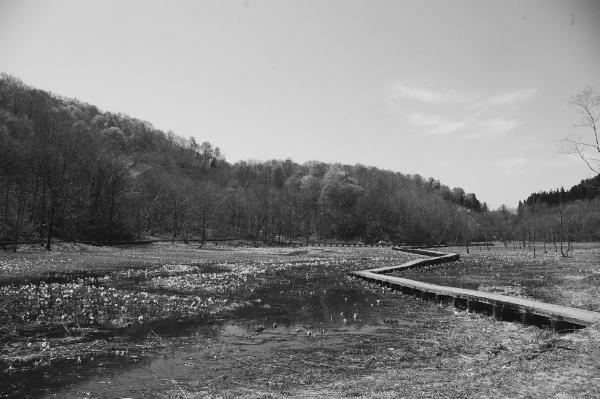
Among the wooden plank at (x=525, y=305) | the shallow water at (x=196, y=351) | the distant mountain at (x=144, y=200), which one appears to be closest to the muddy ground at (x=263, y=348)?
the shallow water at (x=196, y=351)

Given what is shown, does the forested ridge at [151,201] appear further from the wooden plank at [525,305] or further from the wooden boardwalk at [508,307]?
the wooden plank at [525,305]

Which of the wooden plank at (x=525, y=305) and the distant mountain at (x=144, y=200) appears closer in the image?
the wooden plank at (x=525, y=305)

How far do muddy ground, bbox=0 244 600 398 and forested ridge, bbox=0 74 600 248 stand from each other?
1749 inches

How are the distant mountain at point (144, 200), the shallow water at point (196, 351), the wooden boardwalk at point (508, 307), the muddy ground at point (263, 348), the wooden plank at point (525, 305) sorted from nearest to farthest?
1. the muddy ground at point (263, 348)
2. the shallow water at point (196, 351)
3. the wooden plank at point (525, 305)
4. the wooden boardwalk at point (508, 307)
5. the distant mountain at point (144, 200)

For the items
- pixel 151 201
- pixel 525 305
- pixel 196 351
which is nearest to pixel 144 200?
pixel 151 201

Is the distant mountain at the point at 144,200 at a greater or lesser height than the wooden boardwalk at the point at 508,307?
greater

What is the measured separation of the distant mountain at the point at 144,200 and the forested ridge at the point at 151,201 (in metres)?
0.28

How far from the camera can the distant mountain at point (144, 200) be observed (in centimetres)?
7356

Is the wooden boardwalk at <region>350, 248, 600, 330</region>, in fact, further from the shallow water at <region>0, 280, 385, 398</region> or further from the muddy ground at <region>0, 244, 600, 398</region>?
the shallow water at <region>0, 280, 385, 398</region>

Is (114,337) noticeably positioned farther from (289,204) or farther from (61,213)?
(289,204)

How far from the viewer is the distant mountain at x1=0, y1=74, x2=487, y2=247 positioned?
73.6 metres

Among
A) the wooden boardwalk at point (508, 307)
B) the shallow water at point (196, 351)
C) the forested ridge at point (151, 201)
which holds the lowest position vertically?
the shallow water at point (196, 351)

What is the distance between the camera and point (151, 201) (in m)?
115

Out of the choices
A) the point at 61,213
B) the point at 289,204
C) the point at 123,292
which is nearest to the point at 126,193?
the point at 61,213
